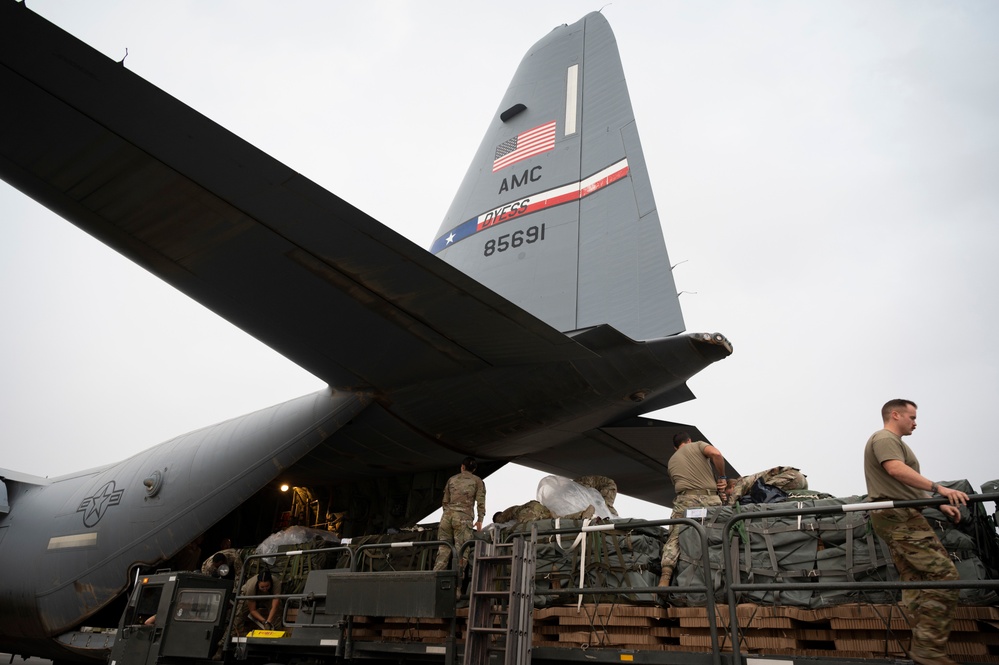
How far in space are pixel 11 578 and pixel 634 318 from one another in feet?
30.5

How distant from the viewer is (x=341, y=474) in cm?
960

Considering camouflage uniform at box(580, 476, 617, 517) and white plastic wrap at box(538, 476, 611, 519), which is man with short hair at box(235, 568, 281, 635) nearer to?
white plastic wrap at box(538, 476, 611, 519)

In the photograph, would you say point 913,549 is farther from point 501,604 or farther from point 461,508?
point 461,508

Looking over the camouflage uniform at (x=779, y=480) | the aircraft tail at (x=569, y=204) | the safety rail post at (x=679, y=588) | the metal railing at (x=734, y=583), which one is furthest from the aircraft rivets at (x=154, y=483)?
the camouflage uniform at (x=779, y=480)

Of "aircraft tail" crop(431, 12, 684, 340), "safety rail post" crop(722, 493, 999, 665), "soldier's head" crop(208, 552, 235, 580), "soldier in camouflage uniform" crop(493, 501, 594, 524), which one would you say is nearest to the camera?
"safety rail post" crop(722, 493, 999, 665)

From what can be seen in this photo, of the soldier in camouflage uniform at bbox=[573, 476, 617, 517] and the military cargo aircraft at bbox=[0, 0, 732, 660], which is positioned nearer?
the military cargo aircraft at bbox=[0, 0, 732, 660]

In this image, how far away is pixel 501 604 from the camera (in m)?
4.75

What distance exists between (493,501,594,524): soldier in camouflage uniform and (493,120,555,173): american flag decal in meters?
4.12

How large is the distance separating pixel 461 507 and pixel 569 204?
334cm

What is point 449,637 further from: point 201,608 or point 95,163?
point 95,163

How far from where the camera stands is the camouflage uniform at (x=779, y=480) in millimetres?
5508

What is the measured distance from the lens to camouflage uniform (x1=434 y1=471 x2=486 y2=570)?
21.4 ft

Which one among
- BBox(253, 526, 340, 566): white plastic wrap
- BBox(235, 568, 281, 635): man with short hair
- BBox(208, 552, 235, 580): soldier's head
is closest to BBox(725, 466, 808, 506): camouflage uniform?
BBox(235, 568, 281, 635): man with short hair

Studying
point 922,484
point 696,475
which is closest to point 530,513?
point 696,475
